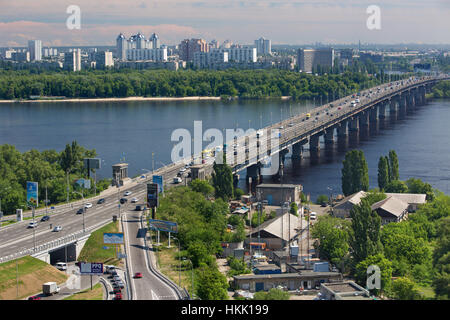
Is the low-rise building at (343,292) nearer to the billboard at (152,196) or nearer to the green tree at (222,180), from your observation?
the billboard at (152,196)

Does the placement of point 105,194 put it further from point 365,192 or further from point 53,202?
point 365,192

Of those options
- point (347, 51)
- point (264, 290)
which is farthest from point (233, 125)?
point (347, 51)

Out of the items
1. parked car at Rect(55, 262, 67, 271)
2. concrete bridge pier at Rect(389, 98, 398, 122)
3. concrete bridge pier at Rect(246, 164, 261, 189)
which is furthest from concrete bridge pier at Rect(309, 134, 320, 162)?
parked car at Rect(55, 262, 67, 271)

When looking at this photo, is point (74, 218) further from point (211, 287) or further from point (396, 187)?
point (396, 187)

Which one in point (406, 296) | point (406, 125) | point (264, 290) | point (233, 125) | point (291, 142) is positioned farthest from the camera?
point (406, 125)

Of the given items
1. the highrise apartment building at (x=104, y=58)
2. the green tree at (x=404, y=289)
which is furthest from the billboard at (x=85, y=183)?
the highrise apartment building at (x=104, y=58)

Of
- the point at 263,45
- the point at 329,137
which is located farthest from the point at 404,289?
the point at 263,45

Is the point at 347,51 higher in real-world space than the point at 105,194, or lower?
higher

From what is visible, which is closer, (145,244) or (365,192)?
(145,244)
